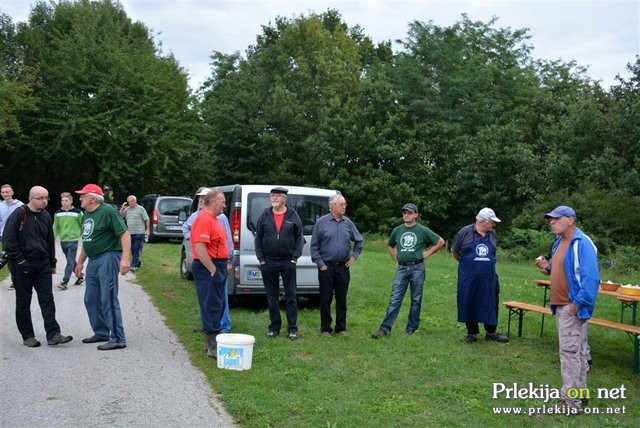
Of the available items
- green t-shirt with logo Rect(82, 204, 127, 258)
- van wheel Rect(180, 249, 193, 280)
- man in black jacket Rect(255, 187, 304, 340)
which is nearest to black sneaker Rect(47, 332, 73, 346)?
green t-shirt with logo Rect(82, 204, 127, 258)

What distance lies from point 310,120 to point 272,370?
3120 centimetres

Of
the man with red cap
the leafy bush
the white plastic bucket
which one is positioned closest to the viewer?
the white plastic bucket

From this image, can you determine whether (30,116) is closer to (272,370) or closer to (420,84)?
(420,84)

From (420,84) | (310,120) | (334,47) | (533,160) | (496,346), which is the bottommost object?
(496,346)

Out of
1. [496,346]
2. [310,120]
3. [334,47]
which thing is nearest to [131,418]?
[496,346]

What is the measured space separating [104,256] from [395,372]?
144 inches

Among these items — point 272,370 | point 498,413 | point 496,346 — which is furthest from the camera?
point 496,346

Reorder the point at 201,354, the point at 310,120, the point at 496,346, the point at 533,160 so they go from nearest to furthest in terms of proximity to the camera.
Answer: the point at 201,354
the point at 496,346
the point at 533,160
the point at 310,120

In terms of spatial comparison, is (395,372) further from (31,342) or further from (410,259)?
(31,342)

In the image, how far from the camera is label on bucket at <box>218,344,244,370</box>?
6.73 metres

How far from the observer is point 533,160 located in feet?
95.5

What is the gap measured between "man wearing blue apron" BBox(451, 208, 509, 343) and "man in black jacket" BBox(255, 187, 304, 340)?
2211 mm

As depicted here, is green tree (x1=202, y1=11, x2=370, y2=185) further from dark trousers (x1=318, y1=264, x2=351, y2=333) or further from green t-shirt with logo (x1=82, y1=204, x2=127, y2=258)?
green t-shirt with logo (x1=82, y1=204, x2=127, y2=258)

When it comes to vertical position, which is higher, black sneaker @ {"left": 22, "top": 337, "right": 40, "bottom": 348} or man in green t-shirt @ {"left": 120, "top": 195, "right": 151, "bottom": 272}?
man in green t-shirt @ {"left": 120, "top": 195, "right": 151, "bottom": 272}
